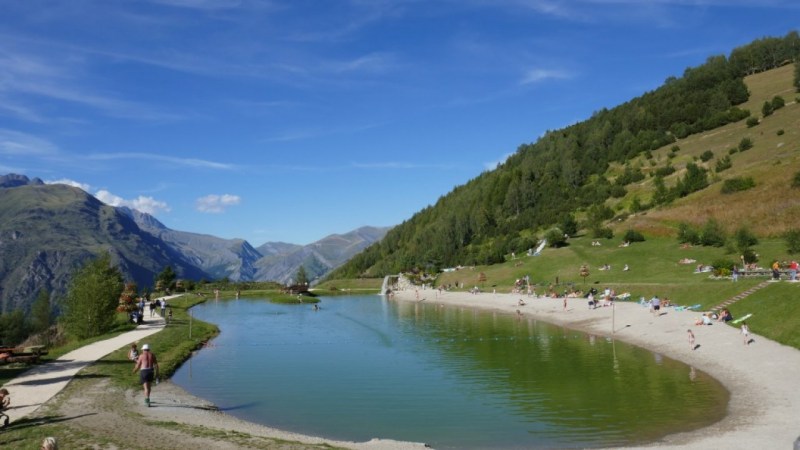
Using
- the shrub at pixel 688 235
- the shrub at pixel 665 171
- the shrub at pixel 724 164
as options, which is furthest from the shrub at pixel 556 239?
the shrub at pixel 665 171

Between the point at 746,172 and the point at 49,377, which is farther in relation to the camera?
the point at 746,172

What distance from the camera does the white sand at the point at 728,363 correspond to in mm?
21377

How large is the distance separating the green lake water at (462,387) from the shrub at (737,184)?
60.4 metres

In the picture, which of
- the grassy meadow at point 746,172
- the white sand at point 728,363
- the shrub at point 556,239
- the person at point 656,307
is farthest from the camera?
the shrub at point 556,239

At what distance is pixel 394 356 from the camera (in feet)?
148

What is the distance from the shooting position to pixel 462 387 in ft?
109

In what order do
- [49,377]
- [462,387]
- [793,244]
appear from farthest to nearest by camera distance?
[793,244] < [462,387] < [49,377]

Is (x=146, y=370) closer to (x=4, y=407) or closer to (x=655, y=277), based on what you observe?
(x=4, y=407)

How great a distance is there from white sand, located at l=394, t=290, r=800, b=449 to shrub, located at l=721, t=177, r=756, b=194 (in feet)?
158

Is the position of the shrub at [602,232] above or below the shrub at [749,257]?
above

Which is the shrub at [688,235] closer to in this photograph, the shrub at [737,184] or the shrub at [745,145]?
the shrub at [737,184]

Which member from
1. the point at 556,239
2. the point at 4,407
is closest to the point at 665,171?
the point at 556,239

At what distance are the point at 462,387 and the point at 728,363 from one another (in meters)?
16.7

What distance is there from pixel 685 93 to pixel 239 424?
202431 mm
